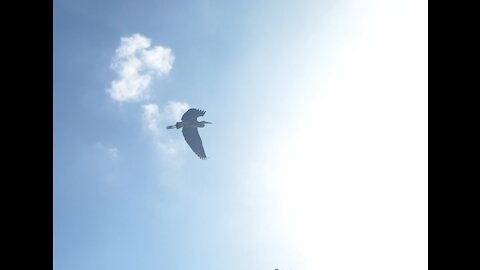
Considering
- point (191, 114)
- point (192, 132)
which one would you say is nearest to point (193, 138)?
point (192, 132)

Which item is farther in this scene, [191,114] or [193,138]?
[193,138]

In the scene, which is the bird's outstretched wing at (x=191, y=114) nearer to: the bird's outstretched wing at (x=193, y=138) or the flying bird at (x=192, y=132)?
the flying bird at (x=192, y=132)

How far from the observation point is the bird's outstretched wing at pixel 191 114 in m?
29.9

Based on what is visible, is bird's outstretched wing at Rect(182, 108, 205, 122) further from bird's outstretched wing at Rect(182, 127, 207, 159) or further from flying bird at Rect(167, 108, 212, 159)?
bird's outstretched wing at Rect(182, 127, 207, 159)

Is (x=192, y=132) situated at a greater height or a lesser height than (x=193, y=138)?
greater

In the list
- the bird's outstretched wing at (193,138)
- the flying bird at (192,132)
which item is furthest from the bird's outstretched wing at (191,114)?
the bird's outstretched wing at (193,138)

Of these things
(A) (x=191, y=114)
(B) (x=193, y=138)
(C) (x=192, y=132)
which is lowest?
(B) (x=193, y=138)

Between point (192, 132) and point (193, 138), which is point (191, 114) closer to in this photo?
point (192, 132)

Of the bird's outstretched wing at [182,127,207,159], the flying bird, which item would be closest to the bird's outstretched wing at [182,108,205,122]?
the flying bird

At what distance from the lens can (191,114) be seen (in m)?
30.2

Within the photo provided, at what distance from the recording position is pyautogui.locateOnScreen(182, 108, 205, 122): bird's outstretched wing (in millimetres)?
29886

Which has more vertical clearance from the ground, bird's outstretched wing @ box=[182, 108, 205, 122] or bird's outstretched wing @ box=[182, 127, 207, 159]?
bird's outstretched wing @ box=[182, 108, 205, 122]
